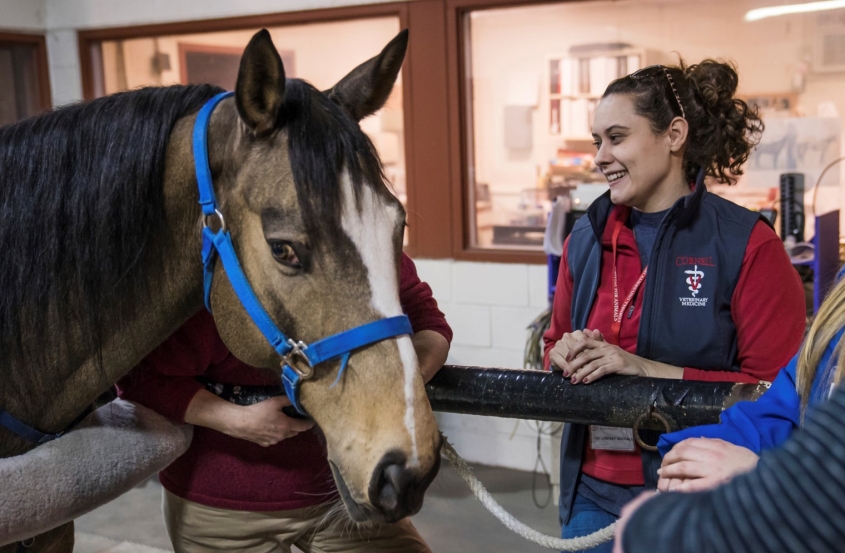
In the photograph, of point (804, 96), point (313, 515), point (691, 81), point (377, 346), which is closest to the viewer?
point (377, 346)

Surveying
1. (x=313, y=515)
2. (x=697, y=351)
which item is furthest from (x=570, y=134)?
(x=313, y=515)

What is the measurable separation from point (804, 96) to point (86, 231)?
331cm

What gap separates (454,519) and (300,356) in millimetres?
2780

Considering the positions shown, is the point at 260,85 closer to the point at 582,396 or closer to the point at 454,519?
the point at 582,396

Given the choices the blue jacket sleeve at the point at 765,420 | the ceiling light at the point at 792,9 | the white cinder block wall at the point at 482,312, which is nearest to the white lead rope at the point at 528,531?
the blue jacket sleeve at the point at 765,420

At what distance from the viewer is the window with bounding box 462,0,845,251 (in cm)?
353

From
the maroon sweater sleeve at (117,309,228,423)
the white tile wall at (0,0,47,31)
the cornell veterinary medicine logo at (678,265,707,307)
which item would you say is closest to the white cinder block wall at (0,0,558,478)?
the white tile wall at (0,0,47,31)

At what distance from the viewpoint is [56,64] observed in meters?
5.00

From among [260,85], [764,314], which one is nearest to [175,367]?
[260,85]

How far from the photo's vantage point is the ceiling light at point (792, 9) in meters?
3.42

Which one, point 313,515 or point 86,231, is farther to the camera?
point 313,515

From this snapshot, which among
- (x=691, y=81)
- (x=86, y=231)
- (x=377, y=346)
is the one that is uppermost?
(x=691, y=81)

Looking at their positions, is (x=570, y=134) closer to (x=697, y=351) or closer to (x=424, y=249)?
(x=424, y=249)

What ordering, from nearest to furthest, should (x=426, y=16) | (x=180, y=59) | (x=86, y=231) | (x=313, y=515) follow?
(x=86, y=231), (x=313, y=515), (x=426, y=16), (x=180, y=59)
